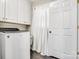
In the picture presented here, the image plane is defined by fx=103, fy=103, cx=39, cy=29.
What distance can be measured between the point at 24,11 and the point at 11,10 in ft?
1.88

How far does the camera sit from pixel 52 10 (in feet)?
8.02

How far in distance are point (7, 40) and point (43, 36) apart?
1.23 m

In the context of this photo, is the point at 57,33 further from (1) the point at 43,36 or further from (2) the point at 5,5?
(2) the point at 5,5

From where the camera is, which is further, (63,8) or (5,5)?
(63,8)

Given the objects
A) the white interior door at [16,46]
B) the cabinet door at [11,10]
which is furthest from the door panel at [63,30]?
the cabinet door at [11,10]

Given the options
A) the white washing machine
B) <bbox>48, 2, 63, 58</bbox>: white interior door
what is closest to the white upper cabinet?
the white washing machine

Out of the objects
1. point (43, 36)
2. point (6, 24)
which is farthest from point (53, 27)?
point (6, 24)

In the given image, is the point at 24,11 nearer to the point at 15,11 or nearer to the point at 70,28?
the point at 15,11

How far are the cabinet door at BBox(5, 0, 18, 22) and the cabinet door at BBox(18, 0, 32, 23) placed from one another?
0.58 ft

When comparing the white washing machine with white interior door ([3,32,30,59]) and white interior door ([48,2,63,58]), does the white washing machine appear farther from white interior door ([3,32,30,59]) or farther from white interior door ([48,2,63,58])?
white interior door ([48,2,63,58])

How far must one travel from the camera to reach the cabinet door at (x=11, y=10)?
2101 millimetres

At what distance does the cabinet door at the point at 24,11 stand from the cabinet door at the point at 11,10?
175 mm

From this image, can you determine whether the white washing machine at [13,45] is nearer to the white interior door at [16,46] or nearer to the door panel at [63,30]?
the white interior door at [16,46]

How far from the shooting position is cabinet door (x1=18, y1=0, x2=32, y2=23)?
102 inches
